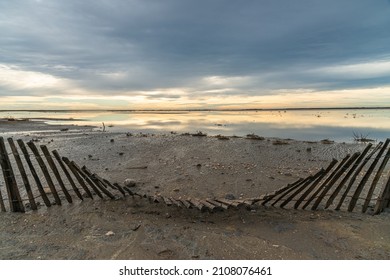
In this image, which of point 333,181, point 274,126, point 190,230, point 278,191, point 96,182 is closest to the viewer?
point 190,230

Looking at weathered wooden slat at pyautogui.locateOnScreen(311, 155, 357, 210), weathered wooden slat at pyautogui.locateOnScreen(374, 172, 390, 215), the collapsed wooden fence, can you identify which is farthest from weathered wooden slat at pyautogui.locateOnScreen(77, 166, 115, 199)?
weathered wooden slat at pyautogui.locateOnScreen(374, 172, 390, 215)

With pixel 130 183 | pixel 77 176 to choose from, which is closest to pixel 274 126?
pixel 130 183

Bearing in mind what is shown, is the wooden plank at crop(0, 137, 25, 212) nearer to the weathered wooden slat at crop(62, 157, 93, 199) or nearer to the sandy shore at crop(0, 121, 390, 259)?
the sandy shore at crop(0, 121, 390, 259)

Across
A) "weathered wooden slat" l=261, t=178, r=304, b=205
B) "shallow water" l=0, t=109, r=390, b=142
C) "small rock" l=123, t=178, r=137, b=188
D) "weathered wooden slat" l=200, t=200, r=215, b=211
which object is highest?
"shallow water" l=0, t=109, r=390, b=142

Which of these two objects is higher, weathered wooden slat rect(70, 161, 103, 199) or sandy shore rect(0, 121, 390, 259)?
weathered wooden slat rect(70, 161, 103, 199)

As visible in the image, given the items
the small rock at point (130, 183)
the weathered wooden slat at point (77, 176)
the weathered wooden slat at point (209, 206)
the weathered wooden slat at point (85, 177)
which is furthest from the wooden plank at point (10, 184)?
the weathered wooden slat at point (209, 206)

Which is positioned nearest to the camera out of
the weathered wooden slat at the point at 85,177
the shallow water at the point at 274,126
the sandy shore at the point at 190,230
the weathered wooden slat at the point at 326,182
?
the sandy shore at the point at 190,230

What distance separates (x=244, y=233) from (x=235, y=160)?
7.26 m

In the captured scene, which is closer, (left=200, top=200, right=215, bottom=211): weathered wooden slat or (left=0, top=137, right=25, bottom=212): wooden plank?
(left=200, top=200, right=215, bottom=211): weathered wooden slat

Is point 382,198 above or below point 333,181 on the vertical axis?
below

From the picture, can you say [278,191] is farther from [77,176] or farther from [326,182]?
[77,176]

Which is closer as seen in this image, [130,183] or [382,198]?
[382,198]

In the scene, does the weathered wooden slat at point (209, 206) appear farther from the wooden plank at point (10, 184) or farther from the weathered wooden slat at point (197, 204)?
the wooden plank at point (10, 184)
